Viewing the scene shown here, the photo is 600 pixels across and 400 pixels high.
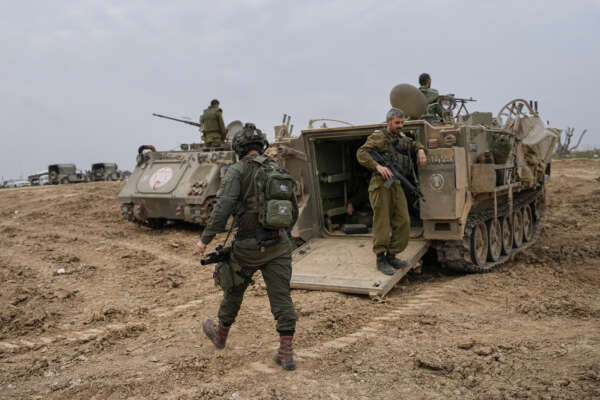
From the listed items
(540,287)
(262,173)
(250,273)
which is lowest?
(540,287)

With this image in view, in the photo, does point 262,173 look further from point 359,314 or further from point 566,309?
point 566,309

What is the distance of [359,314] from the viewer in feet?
17.6

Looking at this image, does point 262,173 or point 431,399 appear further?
point 262,173

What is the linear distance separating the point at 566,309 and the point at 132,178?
30.0 feet

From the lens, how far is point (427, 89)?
8.24 metres

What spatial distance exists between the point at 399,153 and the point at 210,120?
7.16 m

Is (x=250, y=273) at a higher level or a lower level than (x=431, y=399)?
higher

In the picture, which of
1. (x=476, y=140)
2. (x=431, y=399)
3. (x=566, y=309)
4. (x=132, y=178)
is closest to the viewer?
(x=431, y=399)

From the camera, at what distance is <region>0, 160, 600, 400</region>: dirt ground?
374cm

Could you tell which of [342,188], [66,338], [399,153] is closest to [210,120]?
[342,188]

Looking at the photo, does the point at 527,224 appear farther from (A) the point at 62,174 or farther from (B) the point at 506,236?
(A) the point at 62,174

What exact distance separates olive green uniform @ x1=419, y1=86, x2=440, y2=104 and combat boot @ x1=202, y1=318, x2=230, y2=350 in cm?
502

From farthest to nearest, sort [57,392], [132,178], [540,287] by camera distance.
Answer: [132,178], [540,287], [57,392]

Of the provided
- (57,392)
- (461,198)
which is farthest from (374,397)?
(461,198)
